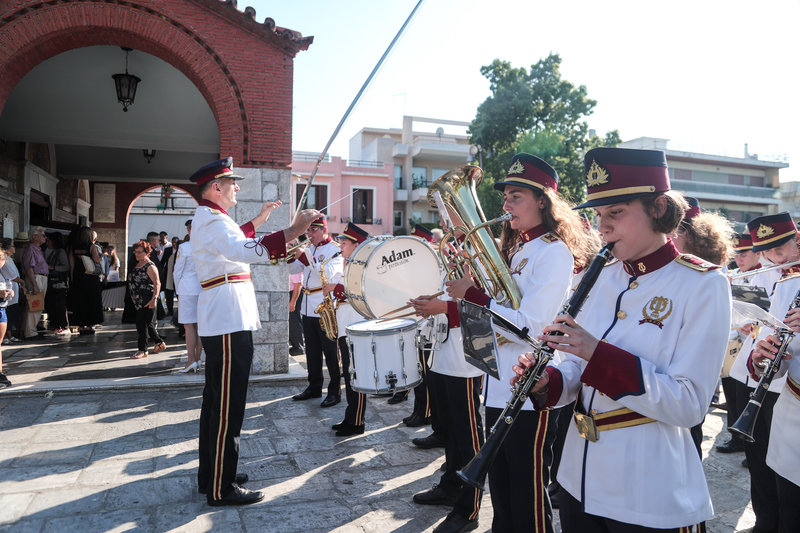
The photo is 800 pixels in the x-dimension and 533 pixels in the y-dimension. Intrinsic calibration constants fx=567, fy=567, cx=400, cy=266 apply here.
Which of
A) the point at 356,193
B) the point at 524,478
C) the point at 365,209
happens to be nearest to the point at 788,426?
the point at 524,478

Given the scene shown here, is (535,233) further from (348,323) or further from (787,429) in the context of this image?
(348,323)

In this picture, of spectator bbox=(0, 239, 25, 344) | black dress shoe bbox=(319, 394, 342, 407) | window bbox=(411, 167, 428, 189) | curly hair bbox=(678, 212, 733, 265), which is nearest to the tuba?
curly hair bbox=(678, 212, 733, 265)

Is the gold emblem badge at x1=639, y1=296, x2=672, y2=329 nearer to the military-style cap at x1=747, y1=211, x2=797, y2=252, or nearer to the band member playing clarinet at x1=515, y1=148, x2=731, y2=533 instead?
the band member playing clarinet at x1=515, y1=148, x2=731, y2=533

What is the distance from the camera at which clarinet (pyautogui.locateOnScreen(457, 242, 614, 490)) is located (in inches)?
77.4

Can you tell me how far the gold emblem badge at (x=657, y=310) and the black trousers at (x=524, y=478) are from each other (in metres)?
0.97

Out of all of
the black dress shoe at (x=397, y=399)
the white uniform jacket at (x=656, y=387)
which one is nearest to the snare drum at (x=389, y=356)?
the white uniform jacket at (x=656, y=387)

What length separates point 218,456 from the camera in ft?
12.9

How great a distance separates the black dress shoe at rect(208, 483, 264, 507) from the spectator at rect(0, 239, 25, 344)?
240 inches

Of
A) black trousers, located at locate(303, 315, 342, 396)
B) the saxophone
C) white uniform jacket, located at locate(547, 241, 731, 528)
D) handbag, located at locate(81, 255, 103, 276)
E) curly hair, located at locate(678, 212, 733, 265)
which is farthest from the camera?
handbag, located at locate(81, 255, 103, 276)

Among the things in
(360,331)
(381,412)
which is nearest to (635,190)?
(360,331)

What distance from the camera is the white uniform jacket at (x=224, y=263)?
3.94 metres

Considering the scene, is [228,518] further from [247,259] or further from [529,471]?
[529,471]

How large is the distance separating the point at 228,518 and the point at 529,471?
219 cm

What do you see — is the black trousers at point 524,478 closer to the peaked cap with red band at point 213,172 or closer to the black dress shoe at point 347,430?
the peaked cap with red band at point 213,172
